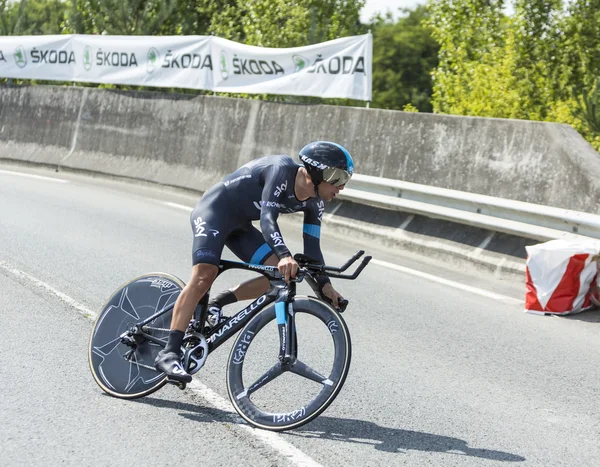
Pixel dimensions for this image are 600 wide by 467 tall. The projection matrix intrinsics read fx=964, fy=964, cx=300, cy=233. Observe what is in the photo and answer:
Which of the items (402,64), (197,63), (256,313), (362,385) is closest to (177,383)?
(256,313)

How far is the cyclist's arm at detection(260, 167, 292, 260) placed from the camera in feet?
16.9

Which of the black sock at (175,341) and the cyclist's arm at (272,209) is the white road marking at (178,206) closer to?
the black sock at (175,341)

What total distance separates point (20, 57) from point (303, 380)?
17.1 metres

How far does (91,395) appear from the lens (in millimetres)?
5812

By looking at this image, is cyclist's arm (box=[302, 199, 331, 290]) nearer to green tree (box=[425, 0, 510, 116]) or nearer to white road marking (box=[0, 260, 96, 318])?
white road marking (box=[0, 260, 96, 318])

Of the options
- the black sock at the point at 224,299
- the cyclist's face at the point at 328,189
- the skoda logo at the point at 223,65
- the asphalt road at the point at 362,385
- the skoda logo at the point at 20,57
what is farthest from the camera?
the skoda logo at the point at 20,57

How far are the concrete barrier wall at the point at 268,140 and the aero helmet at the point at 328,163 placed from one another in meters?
5.63

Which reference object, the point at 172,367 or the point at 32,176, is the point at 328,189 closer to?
the point at 172,367

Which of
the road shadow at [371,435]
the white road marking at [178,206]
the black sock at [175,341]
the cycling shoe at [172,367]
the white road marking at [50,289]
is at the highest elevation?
the black sock at [175,341]

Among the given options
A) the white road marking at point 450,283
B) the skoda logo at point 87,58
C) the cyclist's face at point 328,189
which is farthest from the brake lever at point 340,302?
the skoda logo at point 87,58

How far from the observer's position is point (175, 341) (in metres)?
5.47

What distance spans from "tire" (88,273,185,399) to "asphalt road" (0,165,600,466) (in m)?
0.10

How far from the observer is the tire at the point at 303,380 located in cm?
509

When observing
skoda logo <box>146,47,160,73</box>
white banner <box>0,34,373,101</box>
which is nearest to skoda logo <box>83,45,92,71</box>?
white banner <box>0,34,373,101</box>
